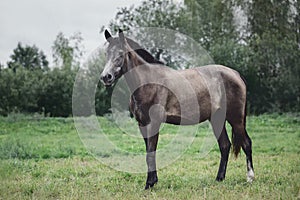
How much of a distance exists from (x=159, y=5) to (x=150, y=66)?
21.7 m

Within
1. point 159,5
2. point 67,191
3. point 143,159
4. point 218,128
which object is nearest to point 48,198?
point 67,191

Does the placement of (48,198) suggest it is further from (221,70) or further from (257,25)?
(257,25)

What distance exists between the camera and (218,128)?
6.17 meters

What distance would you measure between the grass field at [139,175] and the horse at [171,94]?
1.36ft

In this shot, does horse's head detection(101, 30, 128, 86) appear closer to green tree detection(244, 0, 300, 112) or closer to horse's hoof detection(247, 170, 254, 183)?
horse's hoof detection(247, 170, 254, 183)

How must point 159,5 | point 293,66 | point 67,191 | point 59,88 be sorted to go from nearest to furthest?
point 67,191 < point 293,66 < point 59,88 < point 159,5

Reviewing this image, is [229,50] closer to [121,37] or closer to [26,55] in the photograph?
[121,37]

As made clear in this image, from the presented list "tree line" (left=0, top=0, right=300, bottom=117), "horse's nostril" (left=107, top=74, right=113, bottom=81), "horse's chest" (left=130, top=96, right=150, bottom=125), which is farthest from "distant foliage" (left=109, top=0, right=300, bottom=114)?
"horse's nostril" (left=107, top=74, right=113, bottom=81)

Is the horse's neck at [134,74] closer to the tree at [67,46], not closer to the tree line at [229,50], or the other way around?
the tree line at [229,50]

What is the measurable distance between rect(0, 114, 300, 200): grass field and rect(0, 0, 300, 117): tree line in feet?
23.4

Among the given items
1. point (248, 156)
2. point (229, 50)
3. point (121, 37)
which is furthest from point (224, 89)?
point (229, 50)

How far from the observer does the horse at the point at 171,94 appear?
210 inches

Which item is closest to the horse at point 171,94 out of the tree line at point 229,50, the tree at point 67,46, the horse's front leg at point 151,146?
the horse's front leg at point 151,146

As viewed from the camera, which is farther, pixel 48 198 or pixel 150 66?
pixel 150 66
